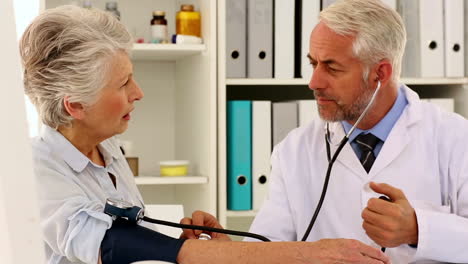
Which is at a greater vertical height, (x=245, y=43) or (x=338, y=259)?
(x=245, y=43)

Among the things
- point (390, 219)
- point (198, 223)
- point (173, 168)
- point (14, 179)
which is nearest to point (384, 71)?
point (390, 219)

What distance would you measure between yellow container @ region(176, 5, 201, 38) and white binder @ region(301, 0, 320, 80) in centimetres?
37

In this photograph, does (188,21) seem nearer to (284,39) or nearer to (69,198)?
(284,39)

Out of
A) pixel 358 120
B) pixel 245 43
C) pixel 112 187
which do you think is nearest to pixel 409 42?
pixel 245 43

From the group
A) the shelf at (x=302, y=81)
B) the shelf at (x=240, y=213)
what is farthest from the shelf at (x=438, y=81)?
the shelf at (x=240, y=213)

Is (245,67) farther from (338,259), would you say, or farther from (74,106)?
(338,259)

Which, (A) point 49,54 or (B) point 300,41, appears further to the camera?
(B) point 300,41

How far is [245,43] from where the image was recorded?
7.20 ft

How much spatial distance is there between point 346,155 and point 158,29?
3.34 ft

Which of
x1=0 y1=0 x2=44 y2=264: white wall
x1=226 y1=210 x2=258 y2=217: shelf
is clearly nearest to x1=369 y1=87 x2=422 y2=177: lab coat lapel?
x1=226 y1=210 x2=258 y2=217: shelf

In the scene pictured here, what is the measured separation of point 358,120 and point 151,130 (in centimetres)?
128

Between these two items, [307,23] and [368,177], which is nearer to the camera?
[368,177]

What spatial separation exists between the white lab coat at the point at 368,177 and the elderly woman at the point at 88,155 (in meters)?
0.32

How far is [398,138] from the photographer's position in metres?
1.42
